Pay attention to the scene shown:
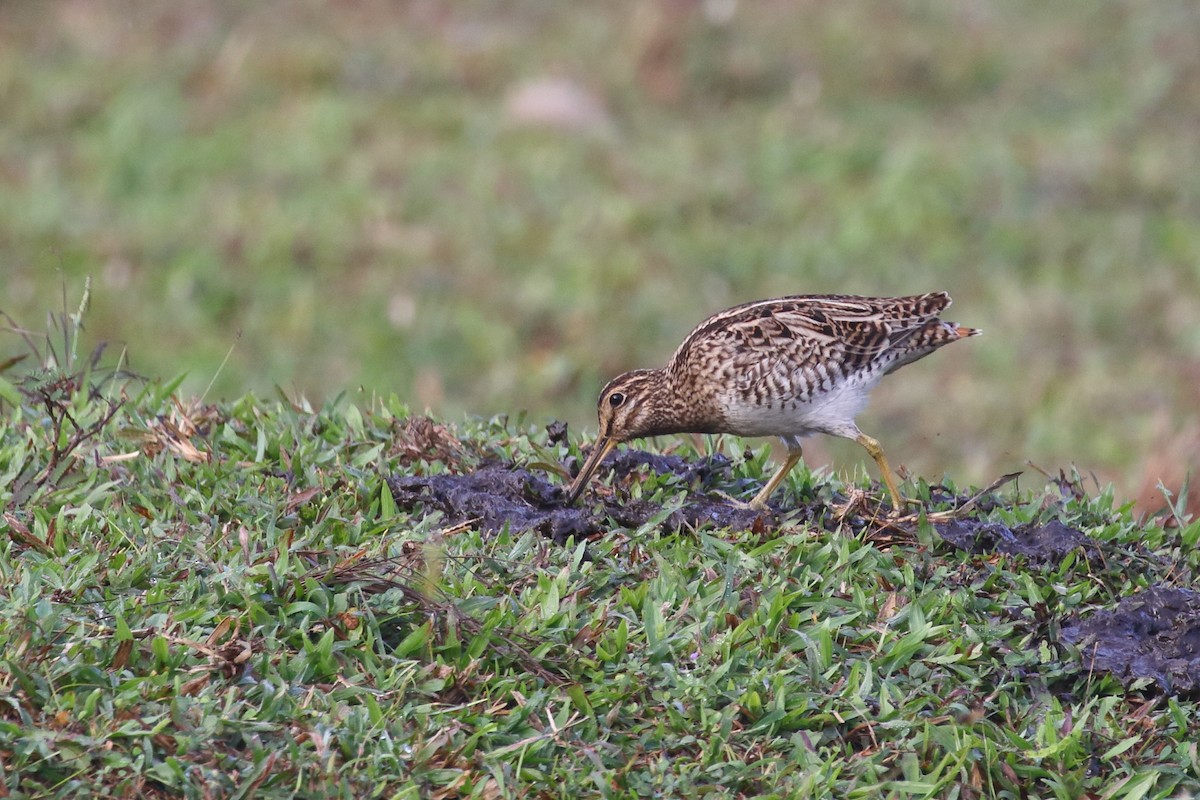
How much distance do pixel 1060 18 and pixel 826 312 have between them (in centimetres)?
1118

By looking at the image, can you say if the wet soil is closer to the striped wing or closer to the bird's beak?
the bird's beak

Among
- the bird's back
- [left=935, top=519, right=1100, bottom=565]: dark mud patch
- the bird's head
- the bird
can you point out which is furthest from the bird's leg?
[left=935, top=519, right=1100, bottom=565]: dark mud patch

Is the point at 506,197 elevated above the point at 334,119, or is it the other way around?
the point at 334,119

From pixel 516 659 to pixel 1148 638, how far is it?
5.93 ft

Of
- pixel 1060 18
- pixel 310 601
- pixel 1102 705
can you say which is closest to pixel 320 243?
pixel 310 601

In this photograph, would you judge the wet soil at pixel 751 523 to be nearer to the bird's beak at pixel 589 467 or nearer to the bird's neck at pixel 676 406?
the bird's beak at pixel 589 467

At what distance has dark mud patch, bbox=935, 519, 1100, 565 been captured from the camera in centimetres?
507

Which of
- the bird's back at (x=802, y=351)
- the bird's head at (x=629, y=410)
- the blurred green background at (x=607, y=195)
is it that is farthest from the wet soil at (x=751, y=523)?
the blurred green background at (x=607, y=195)

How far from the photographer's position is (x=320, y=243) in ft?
35.5

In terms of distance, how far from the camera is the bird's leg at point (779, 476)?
5.37 m

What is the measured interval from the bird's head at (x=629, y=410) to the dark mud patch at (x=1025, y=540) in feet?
3.60

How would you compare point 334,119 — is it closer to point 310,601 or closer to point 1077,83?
point 1077,83

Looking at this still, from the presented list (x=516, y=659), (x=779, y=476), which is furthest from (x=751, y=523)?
(x=516, y=659)

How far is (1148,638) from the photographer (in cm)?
468
